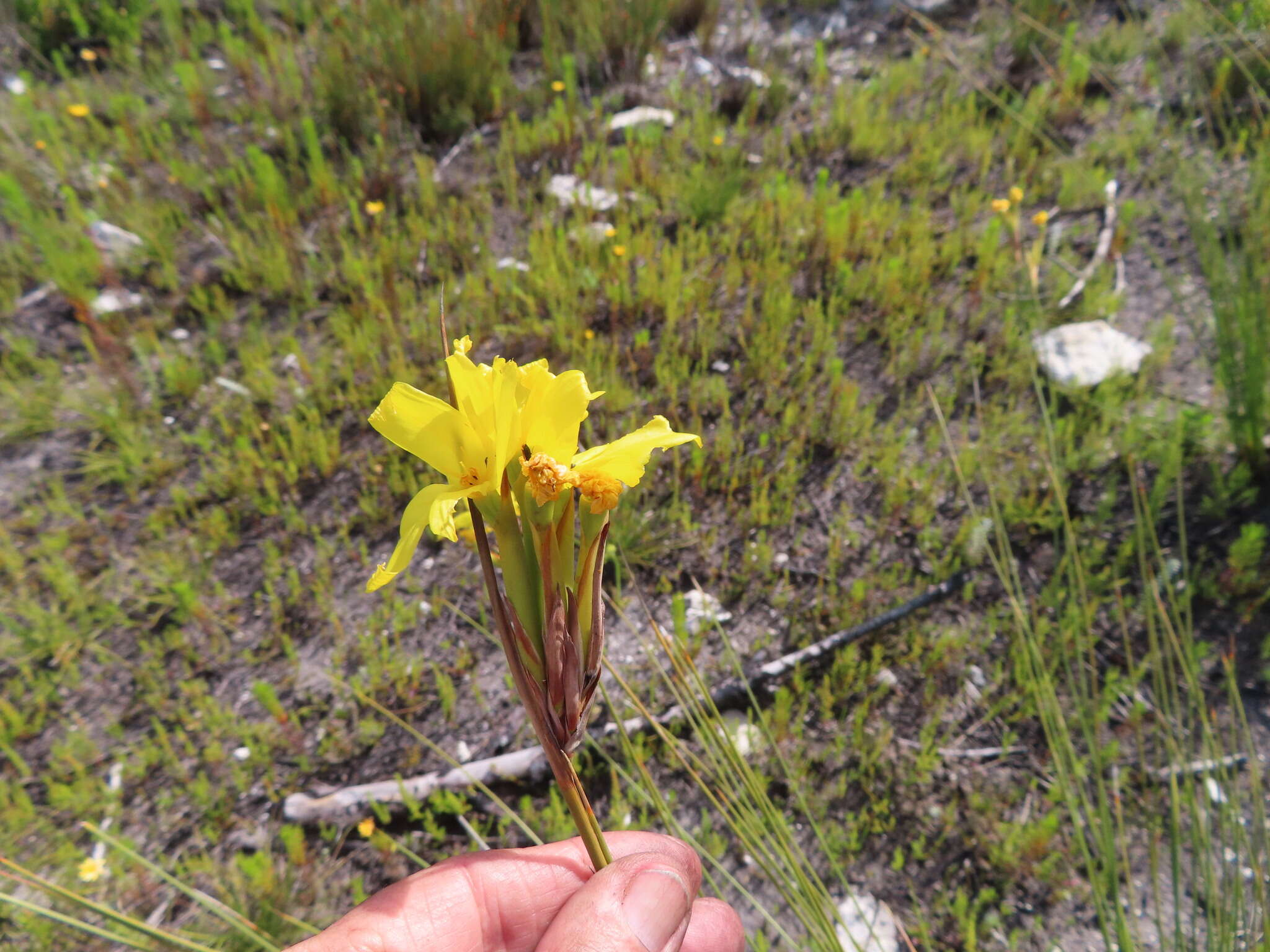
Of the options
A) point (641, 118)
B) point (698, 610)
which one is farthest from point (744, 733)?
point (641, 118)

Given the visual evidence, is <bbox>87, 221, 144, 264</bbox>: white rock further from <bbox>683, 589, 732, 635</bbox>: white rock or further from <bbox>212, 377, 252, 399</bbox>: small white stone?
<bbox>683, 589, 732, 635</bbox>: white rock

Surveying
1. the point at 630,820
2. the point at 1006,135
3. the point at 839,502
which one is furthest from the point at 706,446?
the point at 1006,135

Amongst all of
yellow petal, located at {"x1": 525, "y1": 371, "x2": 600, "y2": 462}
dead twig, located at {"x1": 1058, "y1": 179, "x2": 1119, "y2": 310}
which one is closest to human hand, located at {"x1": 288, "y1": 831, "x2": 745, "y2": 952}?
yellow petal, located at {"x1": 525, "y1": 371, "x2": 600, "y2": 462}

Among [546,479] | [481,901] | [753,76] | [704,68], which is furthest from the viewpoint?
[704,68]

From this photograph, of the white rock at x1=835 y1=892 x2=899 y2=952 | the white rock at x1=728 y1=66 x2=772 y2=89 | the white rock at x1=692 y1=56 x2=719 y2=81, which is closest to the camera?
the white rock at x1=835 y1=892 x2=899 y2=952

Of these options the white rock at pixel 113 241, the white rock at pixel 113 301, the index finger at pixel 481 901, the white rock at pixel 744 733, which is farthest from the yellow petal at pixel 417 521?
the white rock at pixel 113 241

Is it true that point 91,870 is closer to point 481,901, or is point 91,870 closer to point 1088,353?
point 481,901
